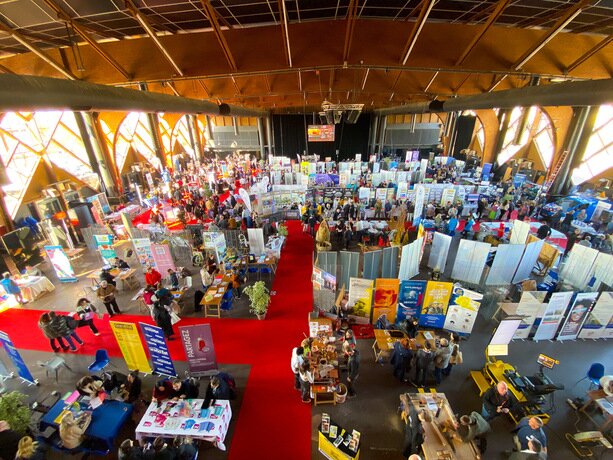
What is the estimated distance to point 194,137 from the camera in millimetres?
36188

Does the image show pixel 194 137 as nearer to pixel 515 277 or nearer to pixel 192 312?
pixel 192 312

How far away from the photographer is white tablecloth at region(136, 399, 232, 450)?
5105 mm

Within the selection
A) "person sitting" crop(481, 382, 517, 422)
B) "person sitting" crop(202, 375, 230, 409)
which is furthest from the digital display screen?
"person sitting" crop(481, 382, 517, 422)

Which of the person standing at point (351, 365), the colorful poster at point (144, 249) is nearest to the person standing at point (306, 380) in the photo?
the person standing at point (351, 365)

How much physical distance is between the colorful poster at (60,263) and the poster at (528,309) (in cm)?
1552

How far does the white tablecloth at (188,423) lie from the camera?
16.8ft

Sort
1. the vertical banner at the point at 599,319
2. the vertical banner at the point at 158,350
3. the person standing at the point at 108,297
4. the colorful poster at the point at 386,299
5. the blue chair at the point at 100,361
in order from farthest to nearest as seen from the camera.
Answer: the person standing at the point at 108,297
the colorful poster at the point at 386,299
the vertical banner at the point at 599,319
the blue chair at the point at 100,361
the vertical banner at the point at 158,350

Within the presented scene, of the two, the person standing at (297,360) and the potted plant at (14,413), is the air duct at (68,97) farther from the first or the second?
the person standing at (297,360)

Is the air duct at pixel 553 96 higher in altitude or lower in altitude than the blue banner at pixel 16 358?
higher

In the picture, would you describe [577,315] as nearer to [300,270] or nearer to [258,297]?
[300,270]

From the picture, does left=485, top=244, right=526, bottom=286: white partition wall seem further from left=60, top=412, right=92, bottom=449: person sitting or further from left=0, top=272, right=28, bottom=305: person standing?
left=0, top=272, right=28, bottom=305: person standing

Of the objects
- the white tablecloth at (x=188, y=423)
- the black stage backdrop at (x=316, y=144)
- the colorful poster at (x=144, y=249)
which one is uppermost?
the black stage backdrop at (x=316, y=144)

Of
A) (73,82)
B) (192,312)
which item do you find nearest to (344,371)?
(192,312)

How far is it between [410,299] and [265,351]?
4.43m
